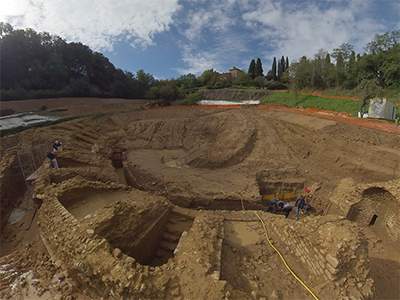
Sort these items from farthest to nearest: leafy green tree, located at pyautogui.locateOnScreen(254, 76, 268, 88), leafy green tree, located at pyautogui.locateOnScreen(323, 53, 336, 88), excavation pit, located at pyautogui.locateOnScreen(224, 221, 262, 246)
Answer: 1. leafy green tree, located at pyautogui.locateOnScreen(254, 76, 268, 88)
2. leafy green tree, located at pyautogui.locateOnScreen(323, 53, 336, 88)
3. excavation pit, located at pyautogui.locateOnScreen(224, 221, 262, 246)

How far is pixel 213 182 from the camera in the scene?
441 inches

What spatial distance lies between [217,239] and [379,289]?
546cm

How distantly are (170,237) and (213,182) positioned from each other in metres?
4.73

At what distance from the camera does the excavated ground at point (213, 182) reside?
507 cm

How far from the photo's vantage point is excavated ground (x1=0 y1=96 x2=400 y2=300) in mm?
5074

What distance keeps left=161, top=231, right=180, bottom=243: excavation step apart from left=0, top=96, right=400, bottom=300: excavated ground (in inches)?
1.6

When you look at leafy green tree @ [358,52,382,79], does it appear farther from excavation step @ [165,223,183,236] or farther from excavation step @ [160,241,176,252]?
excavation step @ [160,241,176,252]

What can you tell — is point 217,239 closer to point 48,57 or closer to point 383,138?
point 383,138

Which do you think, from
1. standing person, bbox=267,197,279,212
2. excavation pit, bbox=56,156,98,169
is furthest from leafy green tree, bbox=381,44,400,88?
excavation pit, bbox=56,156,98,169

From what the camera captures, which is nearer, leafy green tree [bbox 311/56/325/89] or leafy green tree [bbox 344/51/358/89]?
leafy green tree [bbox 344/51/358/89]

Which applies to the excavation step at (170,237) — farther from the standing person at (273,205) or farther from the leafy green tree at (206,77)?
the leafy green tree at (206,77)

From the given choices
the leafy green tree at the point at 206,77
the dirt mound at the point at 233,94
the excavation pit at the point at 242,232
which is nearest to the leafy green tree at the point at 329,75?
the dirt mound at the point at 233,94

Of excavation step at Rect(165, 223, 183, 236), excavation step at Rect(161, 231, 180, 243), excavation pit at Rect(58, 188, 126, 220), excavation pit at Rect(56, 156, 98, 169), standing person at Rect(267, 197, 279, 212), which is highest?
excavation pit at Rect(56, 156, 98, 169)

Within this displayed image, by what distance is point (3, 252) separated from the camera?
22.0ft
